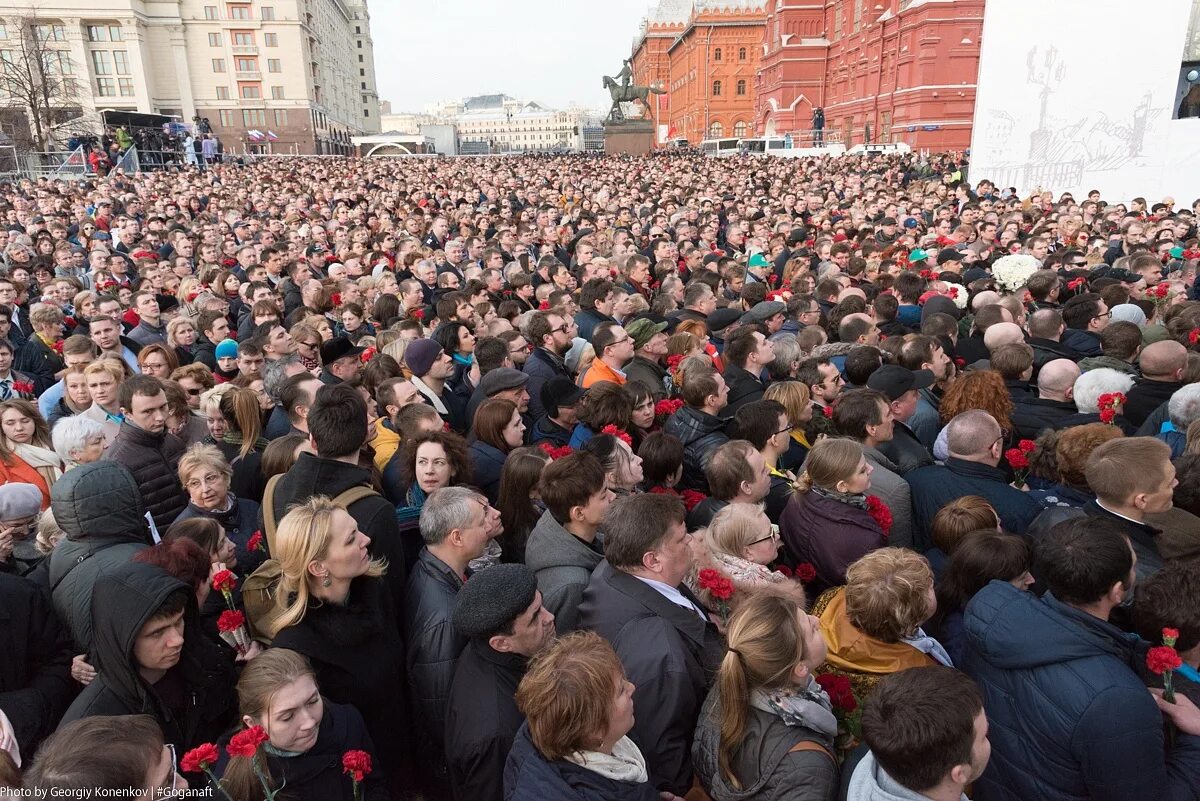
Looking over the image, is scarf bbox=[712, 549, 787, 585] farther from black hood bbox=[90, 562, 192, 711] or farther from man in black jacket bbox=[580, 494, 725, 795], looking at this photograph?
black hood bbox=[90, 562, 192, 711]

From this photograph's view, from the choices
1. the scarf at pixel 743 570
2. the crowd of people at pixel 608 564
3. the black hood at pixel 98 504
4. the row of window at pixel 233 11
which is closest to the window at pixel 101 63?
the row of window at pixel 233 11

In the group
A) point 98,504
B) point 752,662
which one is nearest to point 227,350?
point 98,504

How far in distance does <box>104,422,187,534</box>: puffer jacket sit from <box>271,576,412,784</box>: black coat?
160 cm

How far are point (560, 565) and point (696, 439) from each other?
168cm

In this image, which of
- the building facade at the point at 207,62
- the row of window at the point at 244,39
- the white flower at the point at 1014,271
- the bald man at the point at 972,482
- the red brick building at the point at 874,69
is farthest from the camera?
the row of window at the point at 244,39

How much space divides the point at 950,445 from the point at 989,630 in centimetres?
173

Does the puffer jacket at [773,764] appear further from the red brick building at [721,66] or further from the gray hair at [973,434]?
the red brick building at [721,66]

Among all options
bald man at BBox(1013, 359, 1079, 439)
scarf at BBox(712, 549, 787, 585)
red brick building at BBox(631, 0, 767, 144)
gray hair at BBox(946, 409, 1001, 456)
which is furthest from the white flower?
red brick building at BBox(631, 0, 767, 144)

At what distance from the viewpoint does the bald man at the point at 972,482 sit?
3.87m

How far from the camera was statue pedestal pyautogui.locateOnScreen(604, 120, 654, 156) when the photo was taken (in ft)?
138

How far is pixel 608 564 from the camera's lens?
3.03 metres

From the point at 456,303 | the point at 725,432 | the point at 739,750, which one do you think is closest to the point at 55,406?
the point at 456,303

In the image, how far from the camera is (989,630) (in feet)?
8.26

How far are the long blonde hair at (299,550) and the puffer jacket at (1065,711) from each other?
2.41 m
